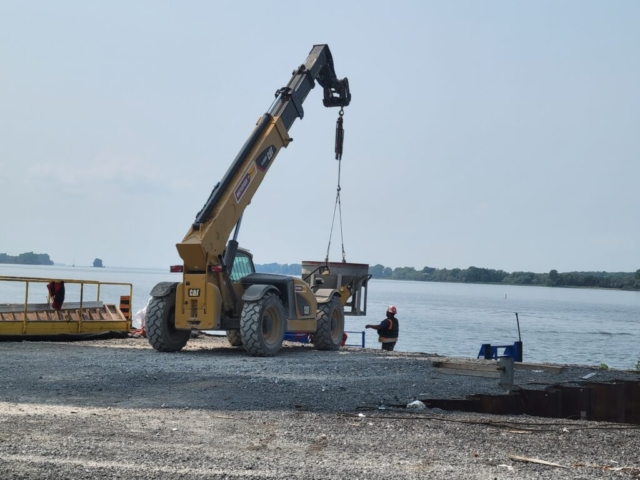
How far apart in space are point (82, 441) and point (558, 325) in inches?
2768

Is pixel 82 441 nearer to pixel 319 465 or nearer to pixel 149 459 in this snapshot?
pixel 149 459

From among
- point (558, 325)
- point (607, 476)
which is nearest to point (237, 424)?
point (607, 476)

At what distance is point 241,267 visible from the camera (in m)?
19.0

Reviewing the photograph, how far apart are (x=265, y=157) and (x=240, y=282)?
275 centimetres

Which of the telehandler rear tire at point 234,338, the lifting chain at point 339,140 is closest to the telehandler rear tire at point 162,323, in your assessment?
the telehandler rear tire at point 234,338

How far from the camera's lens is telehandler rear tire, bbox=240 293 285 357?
17.2 m

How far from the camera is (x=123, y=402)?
36.0 feet

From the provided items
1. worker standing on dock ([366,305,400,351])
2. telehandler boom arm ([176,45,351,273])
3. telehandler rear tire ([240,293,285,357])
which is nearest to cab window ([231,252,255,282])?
telehandler boom arm ([176,45,351,273])

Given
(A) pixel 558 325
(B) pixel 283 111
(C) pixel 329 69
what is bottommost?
(A) pixel 558 325

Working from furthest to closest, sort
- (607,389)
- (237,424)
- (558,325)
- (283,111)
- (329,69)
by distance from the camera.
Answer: (558,325) < (329,69) < (283,111) < (607,389) < (237,424)

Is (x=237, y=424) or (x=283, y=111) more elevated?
(x=283, y=111)

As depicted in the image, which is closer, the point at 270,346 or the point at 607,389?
the point at 607,389

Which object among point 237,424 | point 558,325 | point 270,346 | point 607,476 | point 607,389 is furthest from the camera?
point 558,325

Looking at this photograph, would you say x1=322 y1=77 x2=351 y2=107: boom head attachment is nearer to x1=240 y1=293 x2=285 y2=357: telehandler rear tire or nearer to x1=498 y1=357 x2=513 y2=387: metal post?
x1=240 y1=293 x2=285 y2=357: telehandler rear tire
